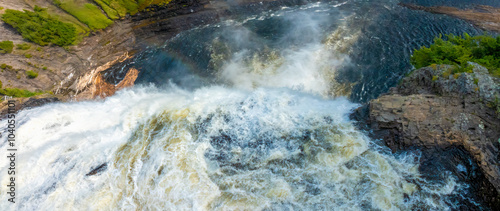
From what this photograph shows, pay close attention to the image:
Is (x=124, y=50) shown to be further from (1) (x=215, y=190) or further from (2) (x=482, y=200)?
(2) (x=482, y=200)

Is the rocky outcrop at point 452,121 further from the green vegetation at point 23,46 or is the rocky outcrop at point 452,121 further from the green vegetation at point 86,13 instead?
the green vegetation at point 23,46

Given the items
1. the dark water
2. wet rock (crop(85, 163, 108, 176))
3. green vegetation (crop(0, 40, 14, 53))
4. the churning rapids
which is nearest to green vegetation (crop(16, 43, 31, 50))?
green vegetation (crop(0, 40, 14, 53))

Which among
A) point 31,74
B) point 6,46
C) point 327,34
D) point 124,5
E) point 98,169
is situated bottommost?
point 98,169

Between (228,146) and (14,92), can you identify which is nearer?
(228,146)

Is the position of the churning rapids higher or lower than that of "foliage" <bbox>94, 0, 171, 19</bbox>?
lower

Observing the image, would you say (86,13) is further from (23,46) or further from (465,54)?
(465,54)

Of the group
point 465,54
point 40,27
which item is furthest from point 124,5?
point 465,54

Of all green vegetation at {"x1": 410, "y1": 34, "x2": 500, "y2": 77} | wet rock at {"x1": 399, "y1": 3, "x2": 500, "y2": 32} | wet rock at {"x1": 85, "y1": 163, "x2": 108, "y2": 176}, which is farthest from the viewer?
wet rock at {"x1": 399, "y1": 3, "x2": 500, "y2": 32}

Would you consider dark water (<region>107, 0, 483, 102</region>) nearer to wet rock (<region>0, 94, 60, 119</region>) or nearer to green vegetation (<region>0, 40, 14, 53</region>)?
wet rock (<region>0, 94, 60, 119</region>)
